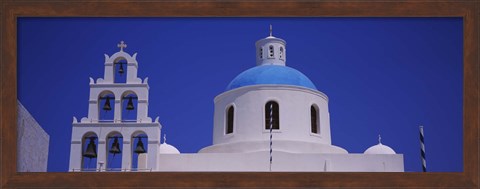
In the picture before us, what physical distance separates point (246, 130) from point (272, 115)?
0.69 meters

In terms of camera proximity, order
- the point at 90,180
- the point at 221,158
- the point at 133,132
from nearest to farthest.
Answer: the point at 90,180, the point at 133,132, the point at 221,158

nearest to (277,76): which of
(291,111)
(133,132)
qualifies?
(291,111)

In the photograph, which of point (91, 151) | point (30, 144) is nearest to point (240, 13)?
point (30, 144)

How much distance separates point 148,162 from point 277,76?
5.50m

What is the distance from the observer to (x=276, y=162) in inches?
508

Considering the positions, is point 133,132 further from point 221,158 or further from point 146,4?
point 146,4

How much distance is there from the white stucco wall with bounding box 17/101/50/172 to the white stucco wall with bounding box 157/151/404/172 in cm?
396

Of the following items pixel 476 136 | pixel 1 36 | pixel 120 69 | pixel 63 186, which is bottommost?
pixel 63 186

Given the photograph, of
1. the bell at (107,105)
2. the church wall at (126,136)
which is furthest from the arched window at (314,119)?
the bell at (107,105)

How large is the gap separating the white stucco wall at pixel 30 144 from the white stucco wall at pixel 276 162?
13.0 feet

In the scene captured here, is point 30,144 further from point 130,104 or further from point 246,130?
point 246,130

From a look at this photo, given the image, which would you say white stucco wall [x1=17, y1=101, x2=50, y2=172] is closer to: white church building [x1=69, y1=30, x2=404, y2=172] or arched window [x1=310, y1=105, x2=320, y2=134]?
white church building [x1=69, y1=30, x2=404, y2=172]

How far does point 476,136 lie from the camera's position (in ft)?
21.6

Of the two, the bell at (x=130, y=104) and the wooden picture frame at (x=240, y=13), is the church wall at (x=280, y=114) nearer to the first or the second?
the bell at (x=130, y=104)
